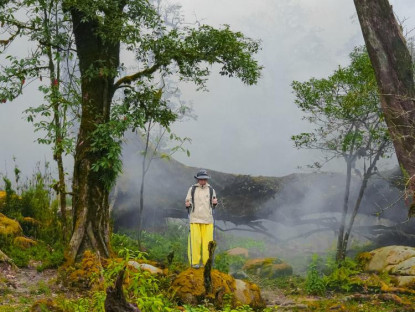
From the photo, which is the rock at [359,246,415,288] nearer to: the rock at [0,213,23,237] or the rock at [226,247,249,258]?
the rock at [226,247,249,258]

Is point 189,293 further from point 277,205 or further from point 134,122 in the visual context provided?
point 277,205

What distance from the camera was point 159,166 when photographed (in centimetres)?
1956

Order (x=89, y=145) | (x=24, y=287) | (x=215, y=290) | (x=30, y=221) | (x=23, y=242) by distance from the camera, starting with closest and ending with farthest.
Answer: (x=215, y=290) < (x=24, y=287) < (x=89, y=145) < (x=23, y=242) < (x=30, y=221)

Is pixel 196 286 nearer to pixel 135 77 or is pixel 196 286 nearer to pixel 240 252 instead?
pixel 135 77

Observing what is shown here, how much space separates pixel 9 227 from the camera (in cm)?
1339

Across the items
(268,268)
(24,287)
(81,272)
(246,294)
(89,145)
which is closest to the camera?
(246,294)

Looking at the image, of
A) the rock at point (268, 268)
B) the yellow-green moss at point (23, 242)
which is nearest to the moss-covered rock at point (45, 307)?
the yellow-green moss at point (23, 242)

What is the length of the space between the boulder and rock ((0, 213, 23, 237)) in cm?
930

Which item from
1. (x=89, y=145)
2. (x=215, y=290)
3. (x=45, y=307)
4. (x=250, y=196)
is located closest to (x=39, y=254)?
(x=89, y=145)

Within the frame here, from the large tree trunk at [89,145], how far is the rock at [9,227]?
7.56ft

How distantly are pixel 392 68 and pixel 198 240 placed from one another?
5.32 meters

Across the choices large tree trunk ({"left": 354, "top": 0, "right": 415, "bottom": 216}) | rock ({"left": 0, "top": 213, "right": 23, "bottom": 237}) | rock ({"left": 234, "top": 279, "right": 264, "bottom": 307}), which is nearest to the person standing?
rock ({"left": 234, "top": 279, "right": 264, "bottom": 307})

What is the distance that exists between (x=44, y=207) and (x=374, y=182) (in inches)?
425

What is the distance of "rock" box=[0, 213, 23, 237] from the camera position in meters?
13.1
